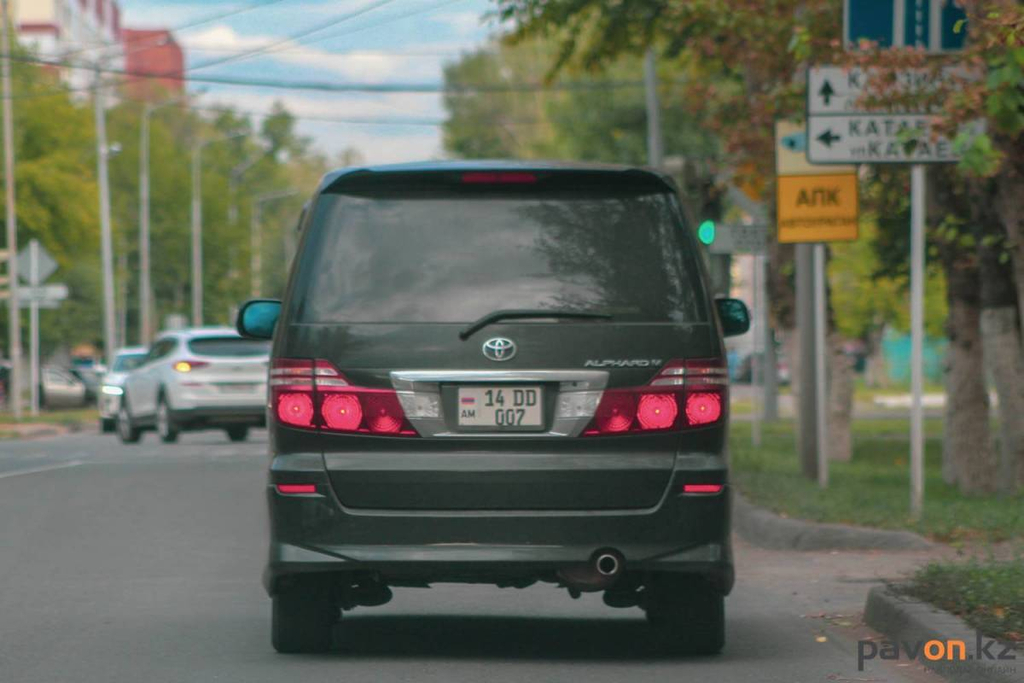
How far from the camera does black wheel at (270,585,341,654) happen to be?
26.6 ft

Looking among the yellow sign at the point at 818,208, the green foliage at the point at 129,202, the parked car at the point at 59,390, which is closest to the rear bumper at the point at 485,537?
the yellow sign at the point at 818,208

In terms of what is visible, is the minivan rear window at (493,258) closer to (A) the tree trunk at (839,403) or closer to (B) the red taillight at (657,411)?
(B) the red taillight at (657,411)

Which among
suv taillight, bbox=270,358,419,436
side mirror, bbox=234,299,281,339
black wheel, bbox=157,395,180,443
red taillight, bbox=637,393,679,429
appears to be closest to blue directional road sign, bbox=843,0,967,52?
side mirror, bbox=234,299,281,339

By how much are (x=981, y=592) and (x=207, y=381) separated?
2034cm

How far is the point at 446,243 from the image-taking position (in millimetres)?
7594

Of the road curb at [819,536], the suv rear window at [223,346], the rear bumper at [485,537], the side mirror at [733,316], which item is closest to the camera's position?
the rear bumper at [485,537]

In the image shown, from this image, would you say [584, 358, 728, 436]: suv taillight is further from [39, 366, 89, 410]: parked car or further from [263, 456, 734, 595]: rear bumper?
[39, 366, 89, 410]: parked car

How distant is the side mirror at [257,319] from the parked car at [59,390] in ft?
159

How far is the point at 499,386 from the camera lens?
754cm

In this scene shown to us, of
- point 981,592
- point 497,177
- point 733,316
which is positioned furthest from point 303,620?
point 981,592

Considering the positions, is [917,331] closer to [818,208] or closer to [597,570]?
[818,208]

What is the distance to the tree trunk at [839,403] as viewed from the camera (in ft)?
83.4

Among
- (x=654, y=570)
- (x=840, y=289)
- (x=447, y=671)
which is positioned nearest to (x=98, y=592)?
(x=447, y=671)

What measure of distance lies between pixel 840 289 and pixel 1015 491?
5008cm
